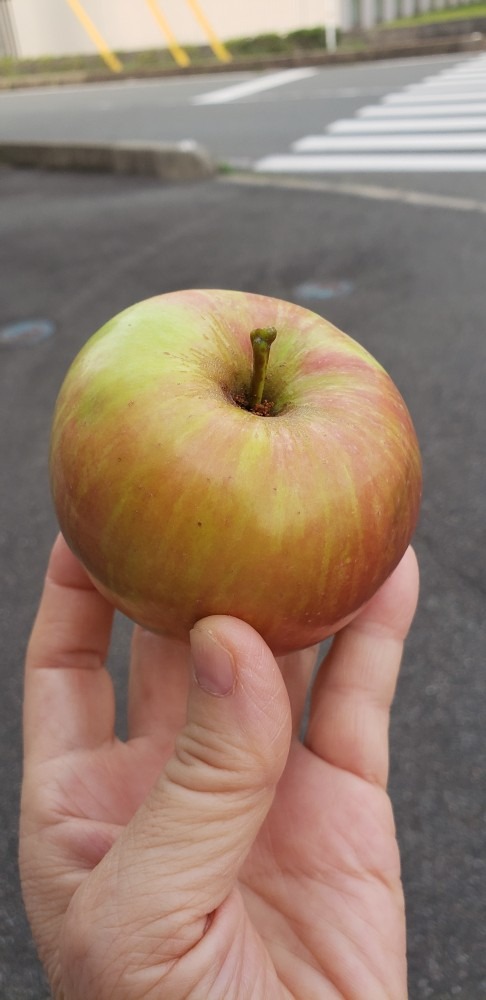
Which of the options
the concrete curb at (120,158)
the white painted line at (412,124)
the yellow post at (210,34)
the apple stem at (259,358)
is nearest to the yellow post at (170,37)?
the yellow post at (210,34)

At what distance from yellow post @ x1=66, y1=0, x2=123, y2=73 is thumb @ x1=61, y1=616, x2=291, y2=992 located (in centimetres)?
2798

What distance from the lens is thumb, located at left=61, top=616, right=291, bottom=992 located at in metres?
1.29

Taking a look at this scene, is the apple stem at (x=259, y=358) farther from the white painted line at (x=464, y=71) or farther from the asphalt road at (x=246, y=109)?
the white painted line at (x=464, y=71)

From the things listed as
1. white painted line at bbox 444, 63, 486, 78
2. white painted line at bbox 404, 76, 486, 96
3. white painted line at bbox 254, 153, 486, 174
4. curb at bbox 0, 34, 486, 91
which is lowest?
white painted line at bbox 254, 153, 486, 174

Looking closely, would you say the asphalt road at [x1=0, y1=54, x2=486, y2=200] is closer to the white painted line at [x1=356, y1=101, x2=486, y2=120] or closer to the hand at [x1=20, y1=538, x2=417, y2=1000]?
the white painted line at [x1=356, y1=101, x2=486, y2=120]

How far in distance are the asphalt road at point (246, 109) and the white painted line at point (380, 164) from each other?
116 millimetres

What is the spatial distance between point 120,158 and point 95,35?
733 inches

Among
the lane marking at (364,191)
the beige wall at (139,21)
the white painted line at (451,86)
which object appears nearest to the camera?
the lane marking at (364,191)

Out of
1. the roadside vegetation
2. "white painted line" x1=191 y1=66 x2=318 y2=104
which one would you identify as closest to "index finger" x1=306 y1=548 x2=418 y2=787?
"white painted line" x1=191 y1=66 x2=318 y2=104

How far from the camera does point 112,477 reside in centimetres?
127

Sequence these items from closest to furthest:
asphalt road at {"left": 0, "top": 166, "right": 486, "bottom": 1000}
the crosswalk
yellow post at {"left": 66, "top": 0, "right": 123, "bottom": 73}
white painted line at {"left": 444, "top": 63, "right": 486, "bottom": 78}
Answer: asphalt road at {"left": 0, "top": 166, "right": 486, "bottom": 1000} < the crosswalk < white painted line at {"left": 444, "top": 63, "right": 486, "bottom": 78} < yellow post at {"left": 66, "top": 0, "right": 123, "bottom": 73}

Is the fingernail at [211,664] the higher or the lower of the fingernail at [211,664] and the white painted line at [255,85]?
the lower

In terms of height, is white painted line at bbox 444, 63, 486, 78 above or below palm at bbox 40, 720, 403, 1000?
above

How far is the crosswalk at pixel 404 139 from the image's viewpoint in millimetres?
8883
